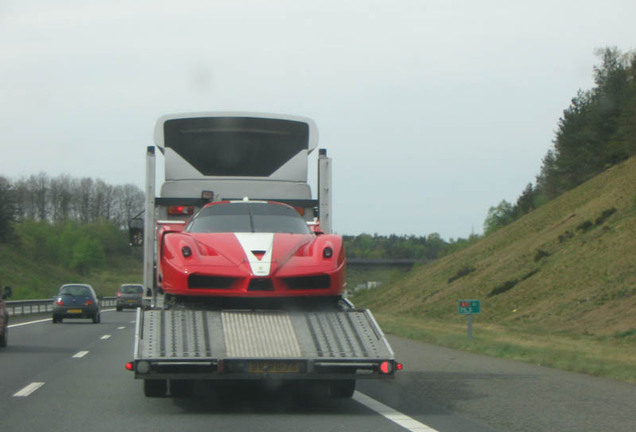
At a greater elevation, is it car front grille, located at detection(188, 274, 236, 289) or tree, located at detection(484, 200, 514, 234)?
tree, located at detection(484, 200, 514, 234)

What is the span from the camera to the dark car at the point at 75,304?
35906 millimetres

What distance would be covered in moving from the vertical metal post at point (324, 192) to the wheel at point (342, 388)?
9.54 feet

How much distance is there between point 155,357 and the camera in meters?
9.53

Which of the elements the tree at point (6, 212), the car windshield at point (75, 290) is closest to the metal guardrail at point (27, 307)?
the car windshield at point (75, 290)

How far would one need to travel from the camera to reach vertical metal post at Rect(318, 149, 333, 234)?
13.9m

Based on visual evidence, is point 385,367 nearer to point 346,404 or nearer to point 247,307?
point 346,404

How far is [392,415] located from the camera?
33.2 ft

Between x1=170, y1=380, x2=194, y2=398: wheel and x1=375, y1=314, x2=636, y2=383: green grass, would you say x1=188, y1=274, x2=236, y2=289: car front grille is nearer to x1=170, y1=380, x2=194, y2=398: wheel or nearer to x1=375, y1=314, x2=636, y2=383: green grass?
x1=170, y1=380, x2=194, y2=398: wheel

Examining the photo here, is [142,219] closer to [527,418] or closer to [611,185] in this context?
[527,418]

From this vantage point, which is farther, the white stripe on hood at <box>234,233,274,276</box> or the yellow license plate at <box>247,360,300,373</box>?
the white stripe on hood at <box>234,233,274,276</box>

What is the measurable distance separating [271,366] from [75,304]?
28.0 m

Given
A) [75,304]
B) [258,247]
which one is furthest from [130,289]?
[258,247]

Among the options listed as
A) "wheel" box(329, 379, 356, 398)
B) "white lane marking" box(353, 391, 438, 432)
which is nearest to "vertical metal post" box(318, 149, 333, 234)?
"white lane marking" box(353, 391, 438, 432)

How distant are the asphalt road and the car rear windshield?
1.97 m
